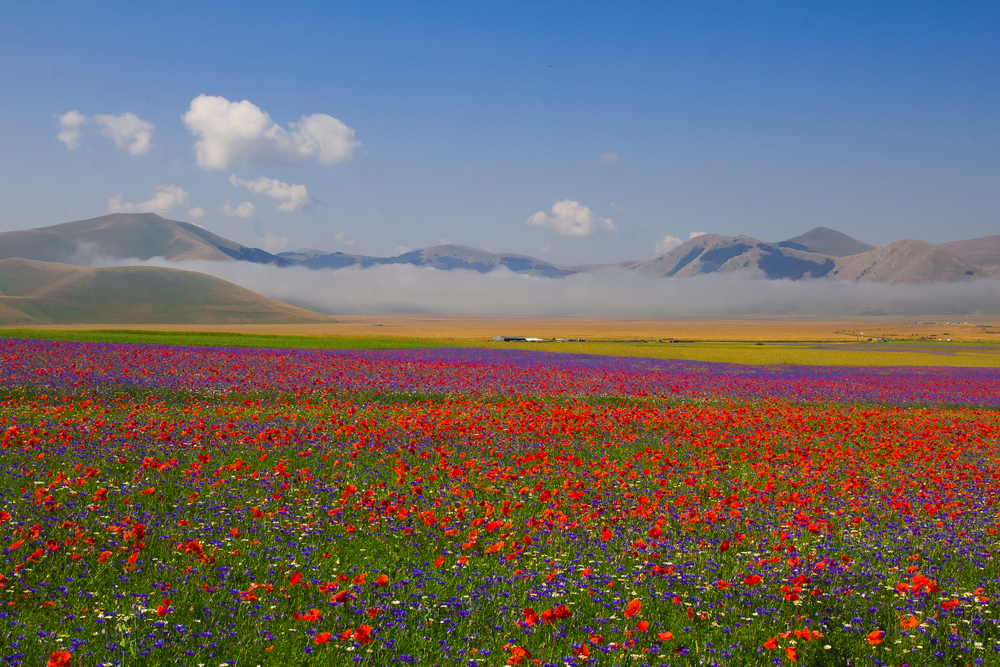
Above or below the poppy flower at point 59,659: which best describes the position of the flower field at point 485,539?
below

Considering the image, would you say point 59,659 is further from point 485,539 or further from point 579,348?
point 579,348

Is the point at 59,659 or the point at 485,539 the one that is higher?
the point at 59,659

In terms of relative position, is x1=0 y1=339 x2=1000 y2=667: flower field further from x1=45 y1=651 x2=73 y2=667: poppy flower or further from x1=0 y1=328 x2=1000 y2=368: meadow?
x1=0 y1=328 x2=1000 y2=368: meadow

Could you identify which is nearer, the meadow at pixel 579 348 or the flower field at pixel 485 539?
the flower field at pixel 485 539

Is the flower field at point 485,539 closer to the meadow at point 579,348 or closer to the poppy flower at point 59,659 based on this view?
the poppy flower at point 59,659

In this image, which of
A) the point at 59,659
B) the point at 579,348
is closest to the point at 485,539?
the point at 59,659

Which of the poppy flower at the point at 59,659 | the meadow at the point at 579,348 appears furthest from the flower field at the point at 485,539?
the meadow at the point at 579,348

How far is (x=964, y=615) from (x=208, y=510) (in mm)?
8480

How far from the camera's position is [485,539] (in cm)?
762

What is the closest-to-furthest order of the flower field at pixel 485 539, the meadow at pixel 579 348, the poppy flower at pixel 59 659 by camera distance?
the poppy flower at pixel 59 659 < the flower field at pixel 485 539 < the meadow at pixel 579 348

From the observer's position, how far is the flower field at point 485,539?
515 cm

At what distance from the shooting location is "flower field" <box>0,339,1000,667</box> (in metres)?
5.15

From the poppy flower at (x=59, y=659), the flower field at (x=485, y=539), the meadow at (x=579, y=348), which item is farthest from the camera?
the meadow at (x=579, y=348)

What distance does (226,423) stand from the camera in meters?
12.8
